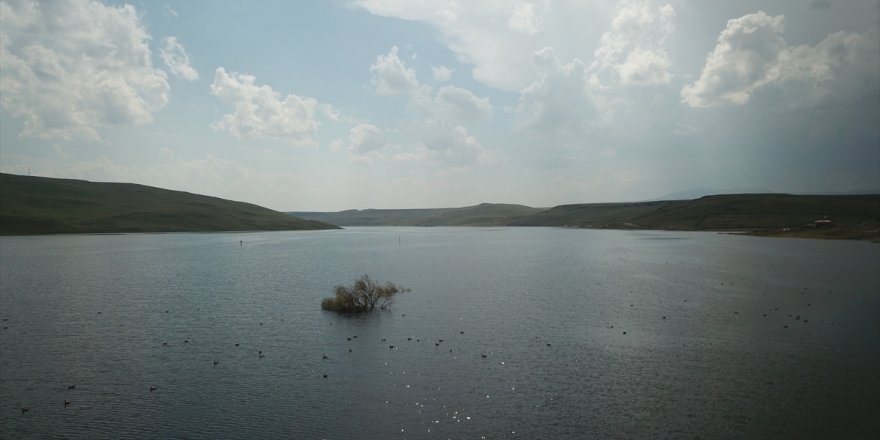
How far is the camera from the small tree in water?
45844 mm

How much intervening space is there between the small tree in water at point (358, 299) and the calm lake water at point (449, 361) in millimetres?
2079

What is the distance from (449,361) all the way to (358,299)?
59.9 feet

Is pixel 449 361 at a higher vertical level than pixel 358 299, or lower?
lower

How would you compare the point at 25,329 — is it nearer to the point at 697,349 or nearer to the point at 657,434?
the point at 657,434

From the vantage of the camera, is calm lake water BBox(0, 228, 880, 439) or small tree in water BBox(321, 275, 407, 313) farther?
small tree in water BBox(321, 275, 407, 313)

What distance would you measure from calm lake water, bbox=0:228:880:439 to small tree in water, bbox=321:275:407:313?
2079mm

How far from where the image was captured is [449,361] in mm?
30344

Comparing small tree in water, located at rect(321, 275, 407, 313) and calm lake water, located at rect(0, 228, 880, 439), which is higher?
small tree in water, located at rect(321, 275, 407, 313)

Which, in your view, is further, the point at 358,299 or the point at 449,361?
the point at 358,299

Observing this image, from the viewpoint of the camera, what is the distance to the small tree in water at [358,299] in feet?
150

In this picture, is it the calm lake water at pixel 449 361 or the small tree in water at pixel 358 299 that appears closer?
the calm lake water at pixel 449 361

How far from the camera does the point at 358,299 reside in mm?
46906

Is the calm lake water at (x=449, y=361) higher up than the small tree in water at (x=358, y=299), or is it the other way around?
the small tree in water at (x=358, y=299)

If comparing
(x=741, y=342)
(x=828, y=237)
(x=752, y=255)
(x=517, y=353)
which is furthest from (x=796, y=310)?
(x=828, y=237)
